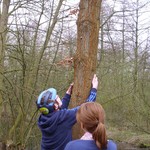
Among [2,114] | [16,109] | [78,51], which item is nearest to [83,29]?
[78,51]

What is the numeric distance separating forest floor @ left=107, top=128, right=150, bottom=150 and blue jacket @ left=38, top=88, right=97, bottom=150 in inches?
515

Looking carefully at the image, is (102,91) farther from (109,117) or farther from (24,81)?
(109,117)

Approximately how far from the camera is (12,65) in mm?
7934

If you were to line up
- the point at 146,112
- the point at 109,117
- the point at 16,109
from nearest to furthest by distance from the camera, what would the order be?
1. the point at 16,109
2. the point at 146,112
3. the point at 109,117

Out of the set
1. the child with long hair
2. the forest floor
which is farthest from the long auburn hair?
the forest floor

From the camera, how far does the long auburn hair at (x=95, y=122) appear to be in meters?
2.38

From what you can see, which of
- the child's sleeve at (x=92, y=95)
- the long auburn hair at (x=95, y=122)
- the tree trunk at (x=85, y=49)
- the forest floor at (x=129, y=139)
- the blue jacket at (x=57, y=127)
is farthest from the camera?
the forest floor at (x=129, y=139)

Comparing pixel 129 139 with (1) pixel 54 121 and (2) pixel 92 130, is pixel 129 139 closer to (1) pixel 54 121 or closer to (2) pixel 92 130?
(1) pixel 54 121

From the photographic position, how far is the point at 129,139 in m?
17.6

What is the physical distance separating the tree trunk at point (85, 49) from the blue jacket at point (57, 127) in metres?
0.44

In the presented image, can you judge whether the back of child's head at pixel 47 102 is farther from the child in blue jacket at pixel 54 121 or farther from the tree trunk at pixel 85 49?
the tree trunk at pixel 85 49

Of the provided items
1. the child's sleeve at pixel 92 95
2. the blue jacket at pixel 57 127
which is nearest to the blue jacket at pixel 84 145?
the blue jacket at pixel 57 127

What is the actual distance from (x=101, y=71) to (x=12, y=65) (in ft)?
7.06

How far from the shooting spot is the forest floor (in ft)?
54.4
